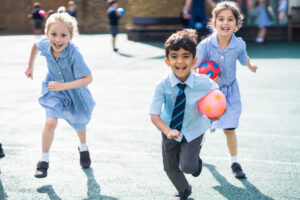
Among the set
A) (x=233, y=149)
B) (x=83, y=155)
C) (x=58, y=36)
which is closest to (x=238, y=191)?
(x=233, y=149)

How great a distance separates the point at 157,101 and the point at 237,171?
5.22ft

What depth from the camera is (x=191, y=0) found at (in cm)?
1515

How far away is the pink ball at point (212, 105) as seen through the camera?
3.50m

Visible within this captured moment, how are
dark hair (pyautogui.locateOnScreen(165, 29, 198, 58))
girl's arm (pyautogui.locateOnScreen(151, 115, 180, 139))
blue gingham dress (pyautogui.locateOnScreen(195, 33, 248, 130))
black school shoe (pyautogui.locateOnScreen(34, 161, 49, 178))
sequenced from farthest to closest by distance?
1. blue gingham dress (pyautogui.locateOnScreen(195, 33, 248, 130))
2. black school shoe (pyautogui.locateOnScreen(34, 161, 49, 178))
3. dark hair (pyautogui.locateOnScreen(165, 29, 198, 58))
4. girl's arm (pyautogui.locateOnScreen(151, 115, 180, 139))

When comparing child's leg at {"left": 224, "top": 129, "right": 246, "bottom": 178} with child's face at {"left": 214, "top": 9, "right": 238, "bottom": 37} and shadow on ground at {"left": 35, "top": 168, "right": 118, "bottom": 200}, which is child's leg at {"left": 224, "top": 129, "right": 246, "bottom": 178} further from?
shadow on ground at {"left": 35, "top": 168, "right": 118, "bottom": 200}

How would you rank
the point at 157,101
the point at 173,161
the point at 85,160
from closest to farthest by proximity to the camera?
the point at 157,101 < the point at 173,161 < the point at 85,160

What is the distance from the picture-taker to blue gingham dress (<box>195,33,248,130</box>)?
4555 mm

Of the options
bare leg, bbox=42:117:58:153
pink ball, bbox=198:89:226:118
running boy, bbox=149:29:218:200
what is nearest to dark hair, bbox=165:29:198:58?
running boy, bbox=149:29:218:200

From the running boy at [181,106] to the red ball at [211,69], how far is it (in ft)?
2.29

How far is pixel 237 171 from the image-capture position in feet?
15.2

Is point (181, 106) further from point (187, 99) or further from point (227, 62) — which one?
point (227, 62)

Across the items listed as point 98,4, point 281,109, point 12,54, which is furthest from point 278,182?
point 98,4

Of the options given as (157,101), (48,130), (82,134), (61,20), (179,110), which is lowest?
(82,134)

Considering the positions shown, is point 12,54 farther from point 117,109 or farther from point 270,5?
point 270,5
